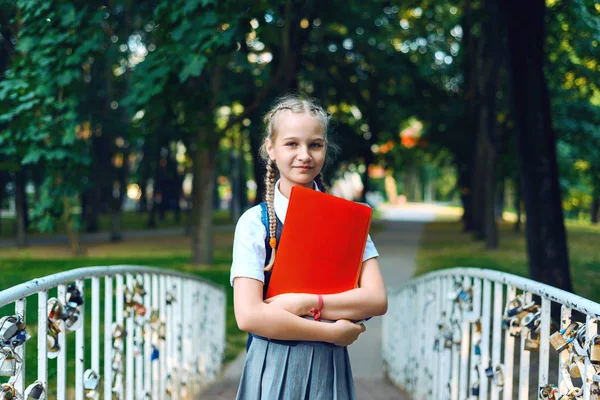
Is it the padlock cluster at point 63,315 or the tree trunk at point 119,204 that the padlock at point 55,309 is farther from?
Result: the tree trunk at point 119,204

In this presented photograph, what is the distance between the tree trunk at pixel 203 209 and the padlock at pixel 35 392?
12679 mm

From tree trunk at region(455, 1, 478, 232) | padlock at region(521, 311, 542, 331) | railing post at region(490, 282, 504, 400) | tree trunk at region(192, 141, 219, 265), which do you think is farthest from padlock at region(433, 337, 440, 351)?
tree trunk at region(455, 1, 478, 232)

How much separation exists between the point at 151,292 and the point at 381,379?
11.3 feet

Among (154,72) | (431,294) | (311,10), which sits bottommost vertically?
(431,294)

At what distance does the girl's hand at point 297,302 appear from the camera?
214cm

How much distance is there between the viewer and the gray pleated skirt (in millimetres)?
2271

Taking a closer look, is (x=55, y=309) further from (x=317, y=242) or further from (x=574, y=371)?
(x=574, y=371)

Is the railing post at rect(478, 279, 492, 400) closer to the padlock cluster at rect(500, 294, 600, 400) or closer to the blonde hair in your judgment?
the padlock cluster at rect(500, 294, 600, 400)

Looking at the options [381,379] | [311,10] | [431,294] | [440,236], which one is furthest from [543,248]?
[440,236]

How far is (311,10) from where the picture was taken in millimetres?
13836

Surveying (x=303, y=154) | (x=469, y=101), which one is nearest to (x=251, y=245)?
(x=303, y=154)

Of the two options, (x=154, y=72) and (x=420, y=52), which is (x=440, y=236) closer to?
(x=420, y=52)

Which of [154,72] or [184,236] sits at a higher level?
[154,72]

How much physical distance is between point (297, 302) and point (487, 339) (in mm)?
1640
